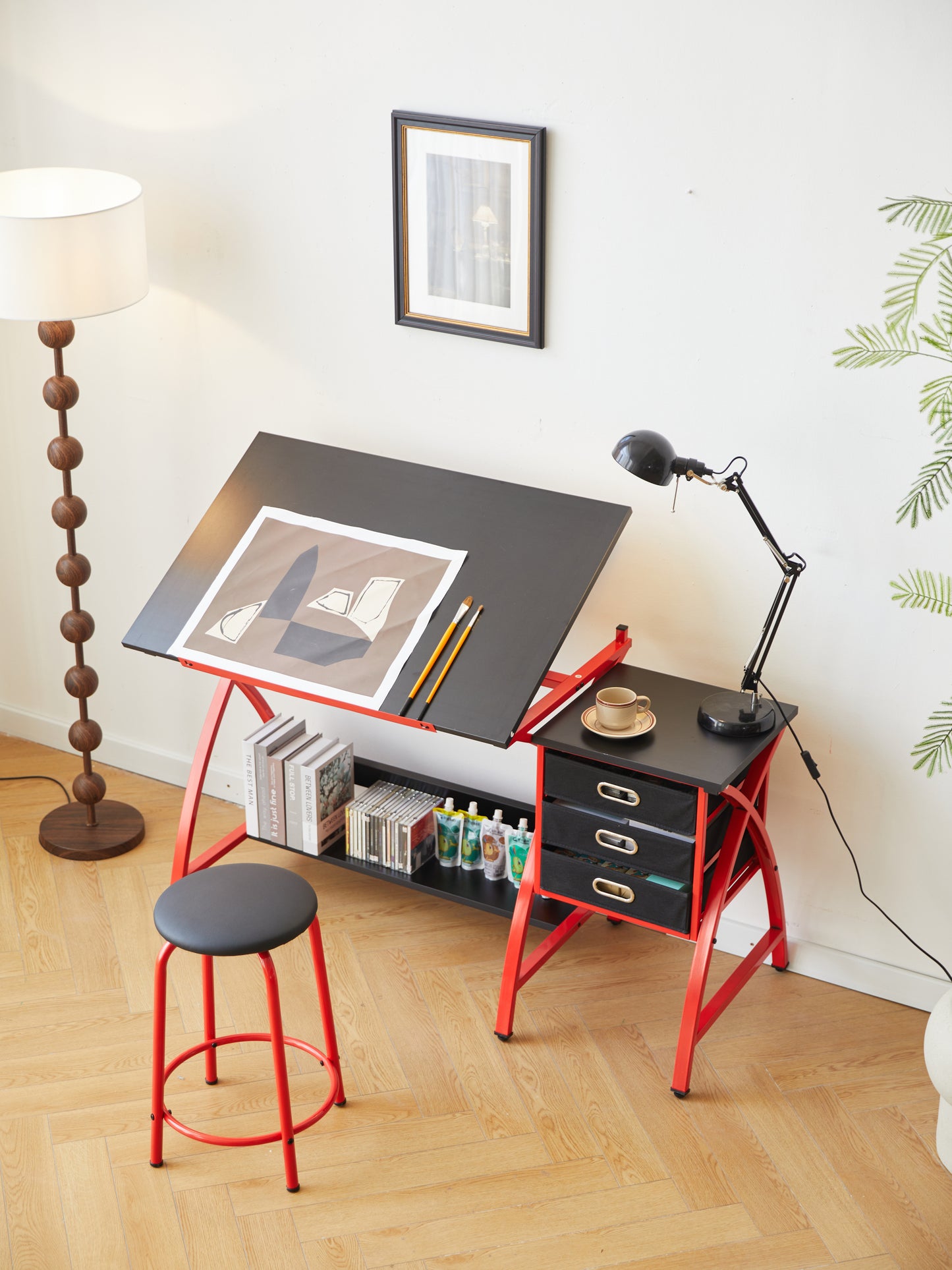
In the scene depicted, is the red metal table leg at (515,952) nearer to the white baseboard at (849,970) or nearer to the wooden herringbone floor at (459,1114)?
the wooden herringbone floor at (459,1114)

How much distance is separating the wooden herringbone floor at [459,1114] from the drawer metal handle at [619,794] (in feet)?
2.00

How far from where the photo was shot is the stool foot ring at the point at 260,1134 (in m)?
2.51

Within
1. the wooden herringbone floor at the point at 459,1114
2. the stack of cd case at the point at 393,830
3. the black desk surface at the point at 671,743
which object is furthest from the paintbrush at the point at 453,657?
the wooden herringbone floor at the point at 459,1114

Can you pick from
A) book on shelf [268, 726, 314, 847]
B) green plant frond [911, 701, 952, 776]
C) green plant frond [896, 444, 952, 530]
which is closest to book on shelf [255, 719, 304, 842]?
book on shelf [268, 726, 314, 847]

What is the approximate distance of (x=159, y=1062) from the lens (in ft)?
8.09

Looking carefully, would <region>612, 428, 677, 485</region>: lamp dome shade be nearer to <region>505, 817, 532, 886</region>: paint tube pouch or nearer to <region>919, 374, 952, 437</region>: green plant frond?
<region>919, 374, 952, 437</region>: green plant frond

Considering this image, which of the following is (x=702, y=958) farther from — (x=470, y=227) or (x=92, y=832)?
(x=92, y=832)

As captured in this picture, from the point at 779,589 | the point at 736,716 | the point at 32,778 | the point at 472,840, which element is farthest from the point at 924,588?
the point at 32,778

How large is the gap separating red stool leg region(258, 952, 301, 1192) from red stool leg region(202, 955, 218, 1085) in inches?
11.3

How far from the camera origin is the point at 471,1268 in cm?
237

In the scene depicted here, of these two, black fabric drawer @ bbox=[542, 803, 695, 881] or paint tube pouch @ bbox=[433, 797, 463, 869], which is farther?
paint tube pouch @ bbox=[433, 797, 463, 869]

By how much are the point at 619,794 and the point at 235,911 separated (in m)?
0.81

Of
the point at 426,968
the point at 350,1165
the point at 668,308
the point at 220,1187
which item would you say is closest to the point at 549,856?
the point at 426,968

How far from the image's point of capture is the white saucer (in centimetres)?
268
